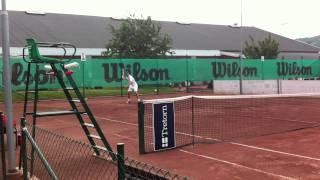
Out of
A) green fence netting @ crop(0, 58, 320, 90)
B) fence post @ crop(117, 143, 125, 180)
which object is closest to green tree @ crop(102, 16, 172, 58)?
green fence netting @ crop(0, 58, 320, 90)

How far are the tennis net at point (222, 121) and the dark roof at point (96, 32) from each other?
2509 centimetres

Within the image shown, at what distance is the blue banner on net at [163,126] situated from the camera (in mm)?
8625

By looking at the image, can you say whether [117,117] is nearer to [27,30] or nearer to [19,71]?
[19,71]

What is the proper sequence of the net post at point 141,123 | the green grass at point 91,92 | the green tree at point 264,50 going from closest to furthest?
1. the net post at point 141,123
2. the green grass at point 91,92
3. the green tree at point 264,50

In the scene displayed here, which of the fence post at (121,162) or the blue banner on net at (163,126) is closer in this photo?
the fence post at (121,162)

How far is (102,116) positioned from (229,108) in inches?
202

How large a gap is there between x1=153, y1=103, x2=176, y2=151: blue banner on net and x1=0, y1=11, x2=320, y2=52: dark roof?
1210 inches

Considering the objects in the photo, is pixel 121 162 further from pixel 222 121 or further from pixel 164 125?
pixel 222 121

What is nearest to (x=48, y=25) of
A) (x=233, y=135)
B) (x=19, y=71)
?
(x=19, y=71)

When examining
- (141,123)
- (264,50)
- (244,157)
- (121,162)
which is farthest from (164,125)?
(264,50)

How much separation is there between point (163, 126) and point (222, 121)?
5212 mm

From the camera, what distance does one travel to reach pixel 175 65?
2894 cm

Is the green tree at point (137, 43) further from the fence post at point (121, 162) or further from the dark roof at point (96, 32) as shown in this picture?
the fence post at point (121, 162)

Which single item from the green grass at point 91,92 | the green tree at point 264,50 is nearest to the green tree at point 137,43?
the green grass at point 91,92
